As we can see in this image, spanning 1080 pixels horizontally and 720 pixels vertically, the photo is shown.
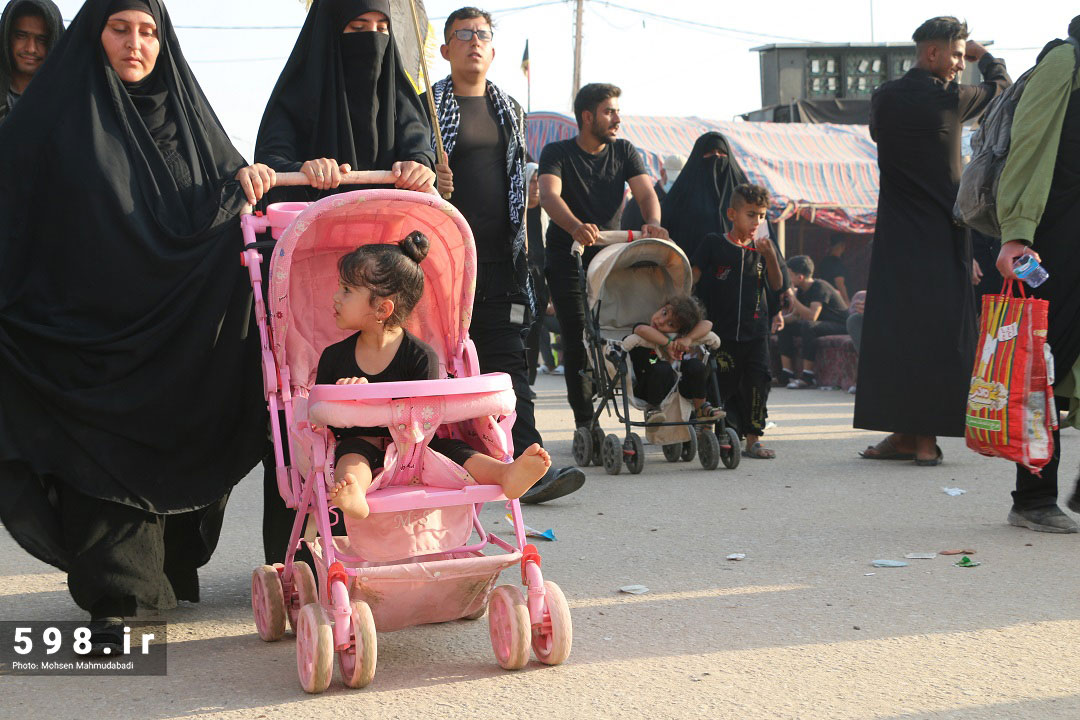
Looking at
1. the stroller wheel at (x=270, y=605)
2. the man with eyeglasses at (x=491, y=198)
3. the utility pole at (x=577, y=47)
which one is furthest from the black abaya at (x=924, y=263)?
the utility pole at (x=577, y=47)

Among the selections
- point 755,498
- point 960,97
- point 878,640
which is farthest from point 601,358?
point 878,640

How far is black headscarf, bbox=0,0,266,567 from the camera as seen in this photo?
3.78m

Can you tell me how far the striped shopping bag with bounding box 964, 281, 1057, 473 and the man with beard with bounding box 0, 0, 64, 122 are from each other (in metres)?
4.12

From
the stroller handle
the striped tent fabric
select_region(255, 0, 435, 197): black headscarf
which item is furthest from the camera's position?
the striped tent fabric

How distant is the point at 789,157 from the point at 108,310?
19260 mm

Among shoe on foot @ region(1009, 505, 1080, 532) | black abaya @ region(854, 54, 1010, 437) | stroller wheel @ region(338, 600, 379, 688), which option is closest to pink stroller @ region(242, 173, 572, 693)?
stroller wheel @ region(338, 600, 379, 688)

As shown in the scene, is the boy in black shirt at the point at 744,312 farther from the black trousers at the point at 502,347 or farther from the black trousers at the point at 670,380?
the black trousers at the point at 502,347

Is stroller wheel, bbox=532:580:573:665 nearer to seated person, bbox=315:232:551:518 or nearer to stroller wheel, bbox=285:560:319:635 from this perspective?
seated person, bbox=315:232:551:518

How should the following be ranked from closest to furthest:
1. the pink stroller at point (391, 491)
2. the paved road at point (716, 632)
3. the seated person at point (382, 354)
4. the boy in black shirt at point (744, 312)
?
the paved road at point (716, 632) → the pink stroller at point (391, 491) → the seated person at point (382, 354) → the boy in black shirt at point (744, 312)

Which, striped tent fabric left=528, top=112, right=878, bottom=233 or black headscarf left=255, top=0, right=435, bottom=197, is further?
striped tent fabric left=528, top=112, right=878, bottom=233

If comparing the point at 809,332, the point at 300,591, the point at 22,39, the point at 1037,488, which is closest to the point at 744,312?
the point at 1037,488

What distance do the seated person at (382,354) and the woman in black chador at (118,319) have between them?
0.54m

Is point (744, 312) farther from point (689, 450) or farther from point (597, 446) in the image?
point (597, 446)

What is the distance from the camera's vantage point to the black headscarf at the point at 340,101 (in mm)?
4488
